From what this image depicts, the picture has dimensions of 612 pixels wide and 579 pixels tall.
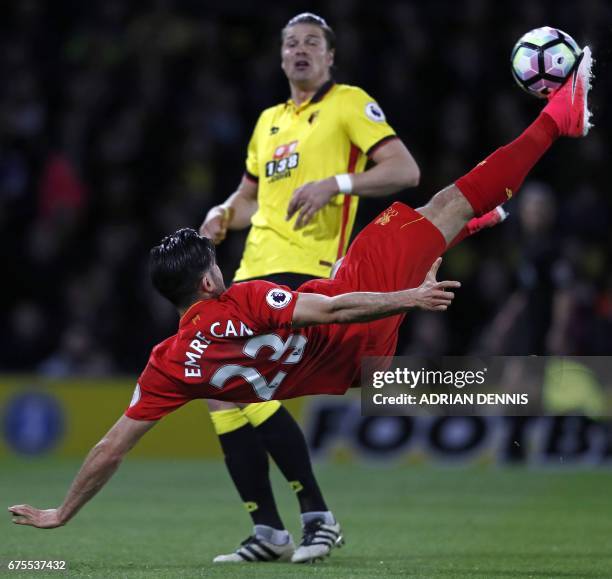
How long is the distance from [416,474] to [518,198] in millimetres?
3954

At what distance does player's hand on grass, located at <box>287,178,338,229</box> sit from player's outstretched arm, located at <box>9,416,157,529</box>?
1237mm

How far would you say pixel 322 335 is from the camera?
6.10m

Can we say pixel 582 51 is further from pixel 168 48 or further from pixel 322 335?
pixel 168 48

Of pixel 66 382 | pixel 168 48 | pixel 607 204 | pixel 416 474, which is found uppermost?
pixel 168 48

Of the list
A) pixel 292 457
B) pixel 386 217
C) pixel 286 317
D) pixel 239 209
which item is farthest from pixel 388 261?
pixel 239 209

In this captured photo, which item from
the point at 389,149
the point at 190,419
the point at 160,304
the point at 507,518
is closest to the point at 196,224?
the point at 160,304

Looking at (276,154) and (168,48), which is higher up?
(168,48)

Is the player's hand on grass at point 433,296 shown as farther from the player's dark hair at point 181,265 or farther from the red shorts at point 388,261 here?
the player's dark hair at point 181,265

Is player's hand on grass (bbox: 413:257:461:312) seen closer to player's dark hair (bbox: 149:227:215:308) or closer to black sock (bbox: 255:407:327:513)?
player's dark hair (bbox: 149:227:215:308)

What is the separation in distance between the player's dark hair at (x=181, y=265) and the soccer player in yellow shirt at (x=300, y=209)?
70 centimetres

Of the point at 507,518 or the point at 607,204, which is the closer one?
the point at 507,518

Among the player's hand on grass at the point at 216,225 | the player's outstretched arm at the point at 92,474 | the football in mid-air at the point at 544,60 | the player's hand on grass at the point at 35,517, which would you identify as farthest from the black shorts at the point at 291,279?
the player's hand on grass at the point at 35,517

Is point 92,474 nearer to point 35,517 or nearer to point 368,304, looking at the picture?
point 35,517

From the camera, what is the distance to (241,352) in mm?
5871
